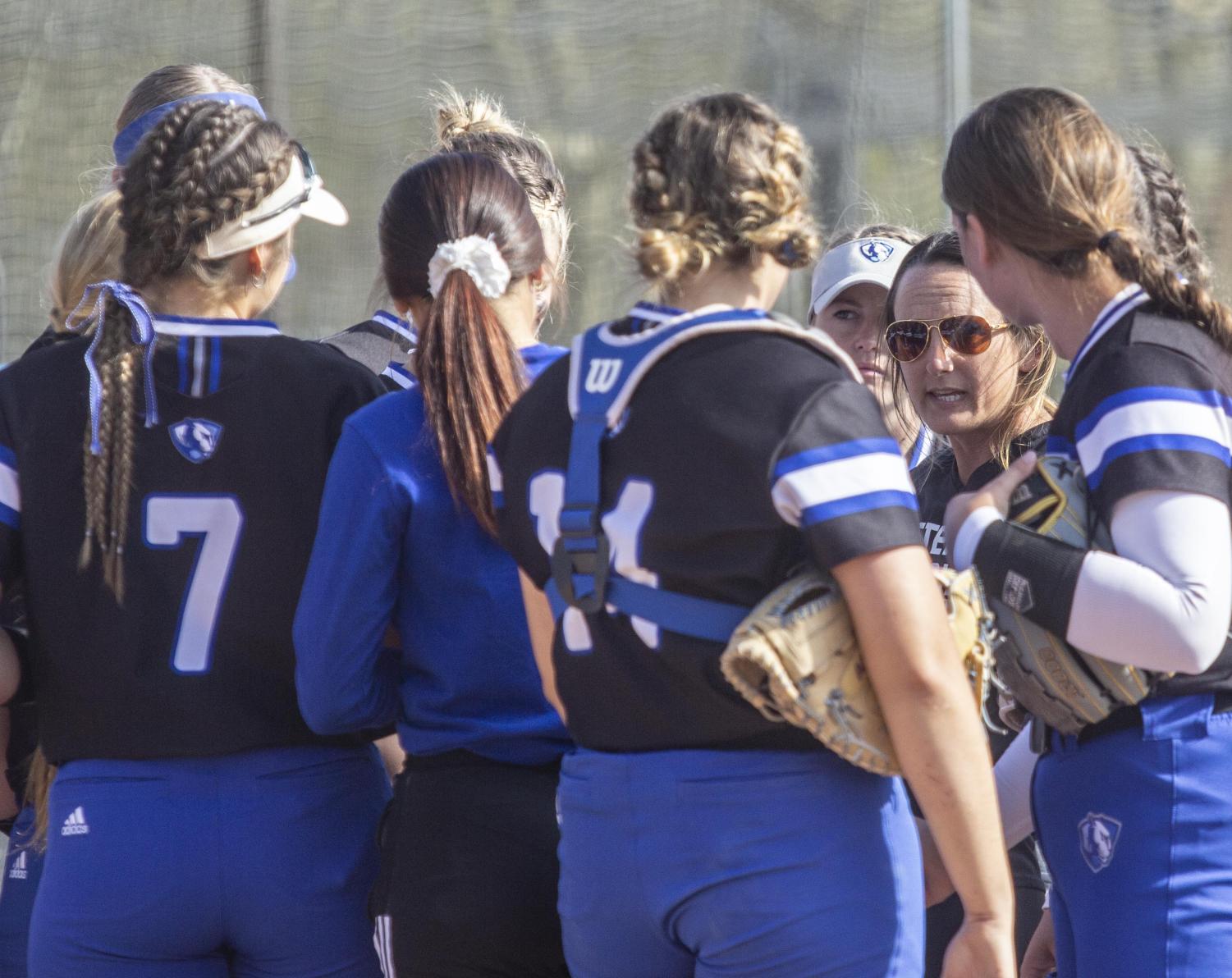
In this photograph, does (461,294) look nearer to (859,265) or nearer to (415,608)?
(415,608)

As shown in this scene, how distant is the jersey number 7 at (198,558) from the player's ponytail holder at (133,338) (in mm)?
131

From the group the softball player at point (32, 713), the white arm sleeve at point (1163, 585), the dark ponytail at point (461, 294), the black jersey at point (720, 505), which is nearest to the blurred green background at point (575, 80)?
the softball player at point (32, 713)

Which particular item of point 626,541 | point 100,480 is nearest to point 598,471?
point 626,541

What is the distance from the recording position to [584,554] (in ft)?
6.11

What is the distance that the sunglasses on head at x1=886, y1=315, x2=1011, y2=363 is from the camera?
312 cm

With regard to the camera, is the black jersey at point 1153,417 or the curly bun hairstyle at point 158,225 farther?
the curly bun hairstyle at point 158,225

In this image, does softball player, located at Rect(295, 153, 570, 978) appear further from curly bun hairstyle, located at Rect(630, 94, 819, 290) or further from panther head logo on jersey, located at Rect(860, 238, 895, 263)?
panther head logo on jersey, located at Rect(860, 238, 895, 263)

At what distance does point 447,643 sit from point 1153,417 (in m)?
1.06

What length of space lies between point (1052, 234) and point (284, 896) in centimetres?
151

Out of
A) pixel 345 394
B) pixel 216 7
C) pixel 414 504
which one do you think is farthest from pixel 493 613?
pixel 216 7

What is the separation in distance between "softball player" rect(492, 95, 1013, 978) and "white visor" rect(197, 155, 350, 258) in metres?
0.72

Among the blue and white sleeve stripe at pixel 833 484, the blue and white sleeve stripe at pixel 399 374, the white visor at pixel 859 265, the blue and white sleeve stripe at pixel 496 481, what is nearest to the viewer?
the blue and white sleeve stripe at pixel 833 484

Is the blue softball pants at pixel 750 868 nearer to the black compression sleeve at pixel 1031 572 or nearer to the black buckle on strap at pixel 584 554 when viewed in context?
the black buckle on strap at pixel 584 554

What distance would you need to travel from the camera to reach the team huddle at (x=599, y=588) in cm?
178
